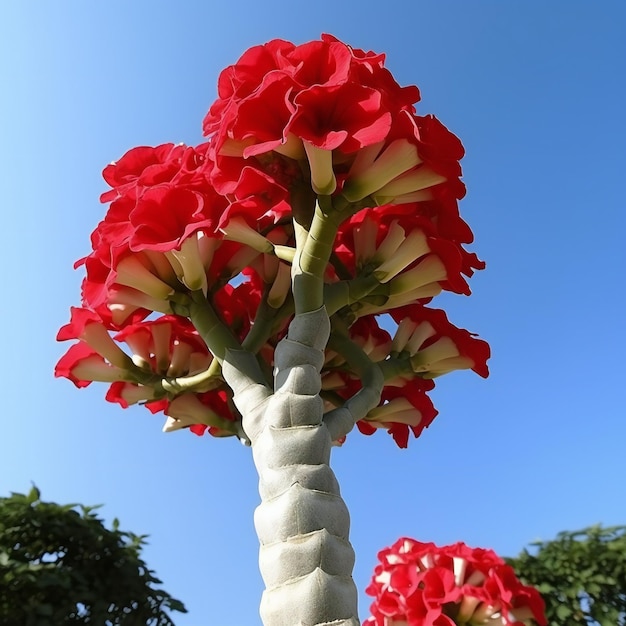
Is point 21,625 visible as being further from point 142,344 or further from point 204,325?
point 204,325

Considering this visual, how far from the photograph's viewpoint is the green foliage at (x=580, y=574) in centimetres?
406

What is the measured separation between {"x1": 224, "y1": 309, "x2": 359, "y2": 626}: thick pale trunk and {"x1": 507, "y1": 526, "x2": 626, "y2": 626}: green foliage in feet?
11.6

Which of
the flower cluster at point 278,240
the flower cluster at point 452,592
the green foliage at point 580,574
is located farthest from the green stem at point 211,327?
the green foliage at point 580,574

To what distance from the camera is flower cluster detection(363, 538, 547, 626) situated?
104 inches

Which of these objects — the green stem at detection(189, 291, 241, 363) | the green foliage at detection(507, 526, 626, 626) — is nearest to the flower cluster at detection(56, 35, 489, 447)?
the green stem at detection(189, 291, 241, 363)

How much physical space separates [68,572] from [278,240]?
1879 millimetres

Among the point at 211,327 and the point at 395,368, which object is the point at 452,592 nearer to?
the point at 395,368

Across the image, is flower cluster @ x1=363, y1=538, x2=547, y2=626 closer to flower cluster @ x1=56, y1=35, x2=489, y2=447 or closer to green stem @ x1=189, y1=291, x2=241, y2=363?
flower cluster @ x1=56, y1=35, x2=489, y2=447

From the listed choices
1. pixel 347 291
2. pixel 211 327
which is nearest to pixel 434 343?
pixel 347 291

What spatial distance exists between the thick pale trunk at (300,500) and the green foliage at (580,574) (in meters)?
3.53

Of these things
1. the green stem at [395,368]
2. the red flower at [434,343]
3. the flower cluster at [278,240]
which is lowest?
the green stem at [395,368]

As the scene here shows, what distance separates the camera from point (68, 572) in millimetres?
2760

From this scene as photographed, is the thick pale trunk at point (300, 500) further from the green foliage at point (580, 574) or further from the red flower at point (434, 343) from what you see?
the green foliage at point (580, 574)

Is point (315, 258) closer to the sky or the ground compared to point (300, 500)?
closer to the sky
